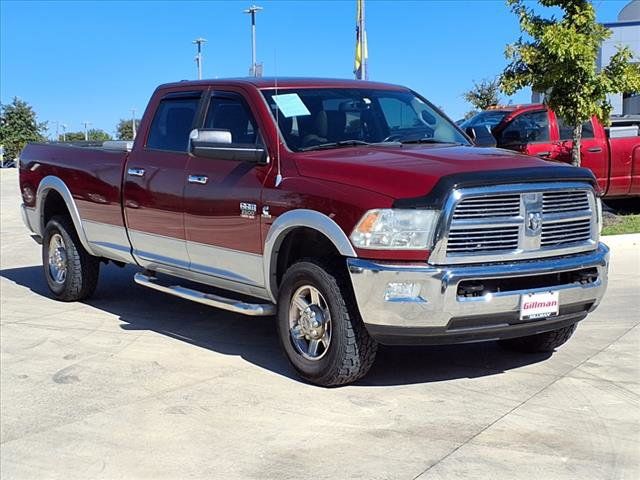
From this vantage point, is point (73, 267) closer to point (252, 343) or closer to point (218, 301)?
point (252, 343)

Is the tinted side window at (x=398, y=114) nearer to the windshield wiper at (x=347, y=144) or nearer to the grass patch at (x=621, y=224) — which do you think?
the windshield wiper at (x=347, y=144)

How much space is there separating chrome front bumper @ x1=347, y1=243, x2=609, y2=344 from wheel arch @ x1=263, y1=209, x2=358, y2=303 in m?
0.14

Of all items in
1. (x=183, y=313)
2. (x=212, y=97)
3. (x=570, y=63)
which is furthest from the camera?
(x=570, y=63)

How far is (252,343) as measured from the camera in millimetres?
6375

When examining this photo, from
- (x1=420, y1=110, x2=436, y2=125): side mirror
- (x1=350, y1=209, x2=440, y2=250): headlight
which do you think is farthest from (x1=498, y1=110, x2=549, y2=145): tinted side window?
(x1=350, y1=209, x2=440, y2=250): headlight

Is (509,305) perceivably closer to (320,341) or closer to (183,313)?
(320,341)

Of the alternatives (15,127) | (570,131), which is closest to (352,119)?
(570,131)

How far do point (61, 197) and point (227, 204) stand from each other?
320cm

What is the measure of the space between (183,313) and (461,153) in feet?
11.3

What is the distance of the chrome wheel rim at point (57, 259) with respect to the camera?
8.05 meters

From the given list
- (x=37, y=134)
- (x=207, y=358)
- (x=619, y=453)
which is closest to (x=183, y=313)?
(x=207, y=358)

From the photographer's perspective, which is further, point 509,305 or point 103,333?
point 103,333

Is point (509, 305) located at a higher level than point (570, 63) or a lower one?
lower

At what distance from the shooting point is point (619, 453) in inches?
156
